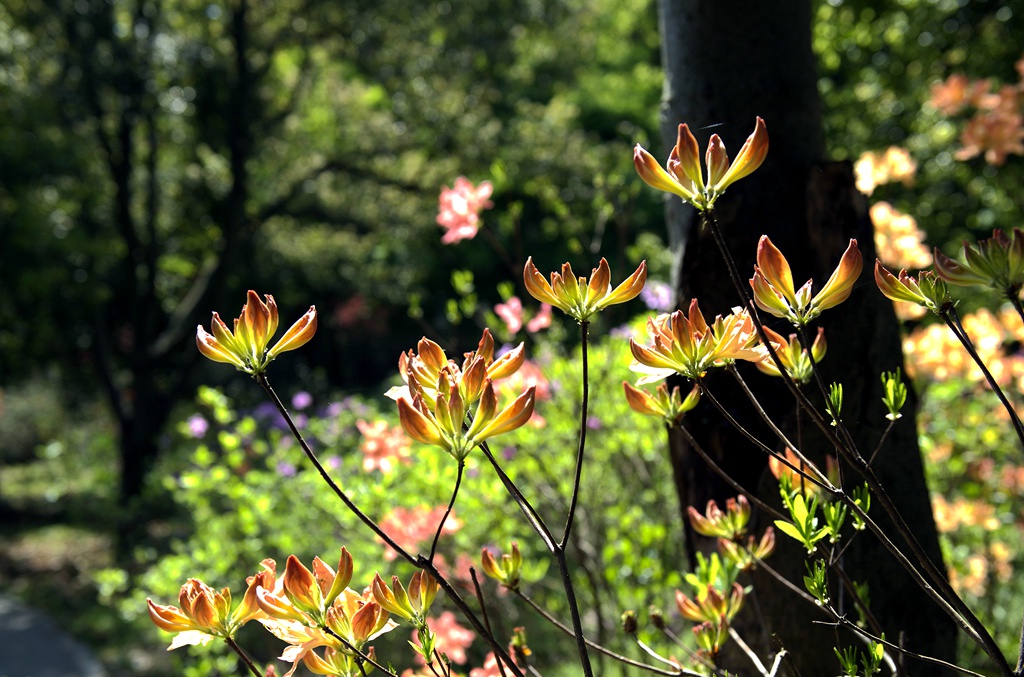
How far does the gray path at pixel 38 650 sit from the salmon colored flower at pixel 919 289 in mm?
5724

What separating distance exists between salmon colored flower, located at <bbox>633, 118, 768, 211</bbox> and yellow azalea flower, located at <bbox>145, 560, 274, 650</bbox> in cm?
48

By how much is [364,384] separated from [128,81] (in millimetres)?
11726

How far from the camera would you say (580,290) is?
2.43ft

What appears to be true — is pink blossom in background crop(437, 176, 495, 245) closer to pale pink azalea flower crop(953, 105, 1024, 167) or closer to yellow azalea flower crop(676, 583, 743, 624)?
yellow azalea flower crop(676, 583, 743, 624)

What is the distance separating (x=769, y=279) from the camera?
692mm

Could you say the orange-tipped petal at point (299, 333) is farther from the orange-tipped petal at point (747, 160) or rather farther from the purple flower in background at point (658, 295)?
the purple flower in background at point (658, 295)

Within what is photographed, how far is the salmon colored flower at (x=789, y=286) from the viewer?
2.23 ft

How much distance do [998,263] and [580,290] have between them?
1.05 feet

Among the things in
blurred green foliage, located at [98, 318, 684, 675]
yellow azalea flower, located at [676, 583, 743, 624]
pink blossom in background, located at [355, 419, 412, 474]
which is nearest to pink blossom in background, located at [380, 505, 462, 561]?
blurred green foliage, located at [98, 318, 684, 675]

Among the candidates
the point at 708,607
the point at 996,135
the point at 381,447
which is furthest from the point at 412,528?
the point at 996,135

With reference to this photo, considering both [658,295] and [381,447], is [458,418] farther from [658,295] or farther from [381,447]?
[658,295]

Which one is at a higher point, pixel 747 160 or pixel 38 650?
pixel 747 160

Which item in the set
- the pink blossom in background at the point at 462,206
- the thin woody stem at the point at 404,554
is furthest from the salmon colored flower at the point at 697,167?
the pink blossom in background at the point at 462,206

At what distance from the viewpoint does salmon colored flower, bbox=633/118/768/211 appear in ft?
2.27
